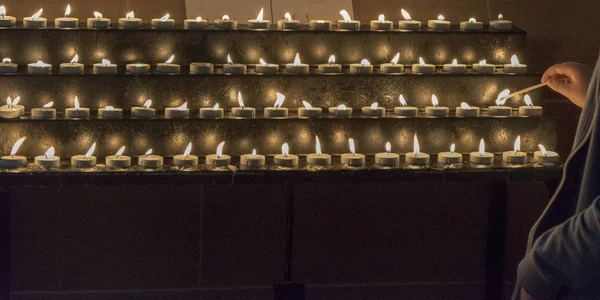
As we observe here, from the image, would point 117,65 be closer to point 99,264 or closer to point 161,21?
point 161,21

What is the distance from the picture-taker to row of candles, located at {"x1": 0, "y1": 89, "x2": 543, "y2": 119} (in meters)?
4.26

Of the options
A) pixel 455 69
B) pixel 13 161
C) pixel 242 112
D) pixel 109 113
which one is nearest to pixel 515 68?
pixel 455 69

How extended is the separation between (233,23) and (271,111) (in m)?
0.50

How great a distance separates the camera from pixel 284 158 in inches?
165

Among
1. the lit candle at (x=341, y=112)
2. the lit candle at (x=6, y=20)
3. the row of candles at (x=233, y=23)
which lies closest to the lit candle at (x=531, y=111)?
the row of candles at (x=233, y=23)

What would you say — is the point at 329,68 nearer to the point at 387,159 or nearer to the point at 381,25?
the point at 381,25

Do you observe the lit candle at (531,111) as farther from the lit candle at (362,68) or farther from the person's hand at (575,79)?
the person's hand at (575,79)

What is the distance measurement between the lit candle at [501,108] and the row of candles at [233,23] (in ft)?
1.24

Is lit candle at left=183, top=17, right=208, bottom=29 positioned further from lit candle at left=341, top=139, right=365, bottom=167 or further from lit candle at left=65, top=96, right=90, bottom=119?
lit candle at left=341, top=139, right=365, bottom=167

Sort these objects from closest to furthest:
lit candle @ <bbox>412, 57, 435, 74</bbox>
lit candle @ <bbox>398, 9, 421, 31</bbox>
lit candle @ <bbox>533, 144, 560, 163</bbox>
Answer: lit candle @ <bbox>533, 144, 560, 163</bbox>, lit candle @ <bbox>412, 57, 435, 74</bbox>, lit candle @ <bbox>398, 9, 421, 31</bbox>

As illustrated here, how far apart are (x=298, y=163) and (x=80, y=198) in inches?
54.4

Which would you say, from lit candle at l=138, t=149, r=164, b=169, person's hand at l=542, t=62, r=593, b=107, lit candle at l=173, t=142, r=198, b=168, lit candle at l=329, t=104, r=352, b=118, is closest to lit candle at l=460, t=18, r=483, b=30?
lit candle at l=329, t=104, r=352, b=118

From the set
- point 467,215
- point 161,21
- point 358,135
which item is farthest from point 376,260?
point 161,21

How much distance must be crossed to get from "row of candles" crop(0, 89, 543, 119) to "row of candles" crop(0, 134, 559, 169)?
138 mm
